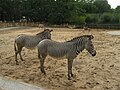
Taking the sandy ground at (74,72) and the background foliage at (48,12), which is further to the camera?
the background foliage at (48,12)

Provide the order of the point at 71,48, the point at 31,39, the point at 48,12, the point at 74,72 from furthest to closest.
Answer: the point at 48,12 < the point at 31,39 < the point at 74,72 < the point at 71,48

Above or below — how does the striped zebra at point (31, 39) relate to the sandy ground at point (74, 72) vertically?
above

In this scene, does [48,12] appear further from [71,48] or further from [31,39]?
[71,48]

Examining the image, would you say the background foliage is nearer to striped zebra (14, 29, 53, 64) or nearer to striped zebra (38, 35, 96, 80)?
striped zebra (14, 29, 53, 64)

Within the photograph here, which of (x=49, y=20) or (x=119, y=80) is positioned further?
(x=49, y=20)

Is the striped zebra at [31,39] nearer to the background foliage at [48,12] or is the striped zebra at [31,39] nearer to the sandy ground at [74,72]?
the sandy ground at [74,72]

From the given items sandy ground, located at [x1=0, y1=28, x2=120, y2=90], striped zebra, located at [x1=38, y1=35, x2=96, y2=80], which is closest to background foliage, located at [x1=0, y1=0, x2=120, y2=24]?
sandy ground, located at [x1=0, y1=28, x2=120, y2=90]

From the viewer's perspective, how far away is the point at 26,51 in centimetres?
1568

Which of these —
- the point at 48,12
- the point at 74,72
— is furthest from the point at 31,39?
the point at 48,12

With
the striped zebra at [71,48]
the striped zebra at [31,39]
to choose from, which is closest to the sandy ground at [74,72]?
the striped zebra at [71,48]

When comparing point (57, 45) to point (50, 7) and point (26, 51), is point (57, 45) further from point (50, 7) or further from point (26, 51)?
point (50, 7)

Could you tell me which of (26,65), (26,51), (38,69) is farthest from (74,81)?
(26,51)

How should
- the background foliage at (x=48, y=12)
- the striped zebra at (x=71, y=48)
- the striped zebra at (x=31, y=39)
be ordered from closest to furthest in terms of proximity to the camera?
the striped zebra at (x=71, y=48), the striped zebra at (x=31, y=39), the background foliage at (x=48, y=12)

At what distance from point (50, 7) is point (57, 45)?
4651cm
